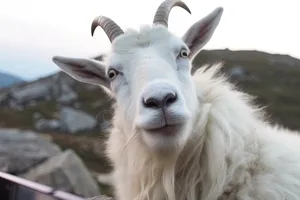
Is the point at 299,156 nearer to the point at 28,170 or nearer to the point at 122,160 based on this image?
the point at 122,160

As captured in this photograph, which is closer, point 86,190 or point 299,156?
point 299,156

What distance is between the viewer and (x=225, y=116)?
4617 millimetres

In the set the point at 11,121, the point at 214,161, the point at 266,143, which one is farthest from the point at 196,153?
the point at 11,121

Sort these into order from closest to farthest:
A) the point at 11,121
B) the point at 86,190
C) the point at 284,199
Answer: the point at 284,199, the point at 86,190, the point at 11,121

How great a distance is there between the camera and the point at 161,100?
13.5 feet

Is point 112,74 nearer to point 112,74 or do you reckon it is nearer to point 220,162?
point 112,74

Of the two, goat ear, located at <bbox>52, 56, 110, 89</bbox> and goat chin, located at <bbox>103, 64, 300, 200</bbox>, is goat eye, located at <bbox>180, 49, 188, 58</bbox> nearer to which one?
goat chin, located at <bbox>103, 64, 300, 200</bbox>

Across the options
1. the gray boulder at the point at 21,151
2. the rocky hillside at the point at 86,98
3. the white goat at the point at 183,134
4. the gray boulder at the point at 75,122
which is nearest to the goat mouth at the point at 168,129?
the white goat at the point at 183,134

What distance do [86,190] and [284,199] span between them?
1151 cm

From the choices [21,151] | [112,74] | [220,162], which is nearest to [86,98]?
[21,151]

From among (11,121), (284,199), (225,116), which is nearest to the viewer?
(284,199)

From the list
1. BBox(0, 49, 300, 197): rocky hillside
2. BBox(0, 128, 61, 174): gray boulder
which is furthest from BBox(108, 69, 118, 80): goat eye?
BBox(0, 49, 300, 197): rocky hillside

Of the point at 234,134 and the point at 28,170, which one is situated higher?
the point at 234,134

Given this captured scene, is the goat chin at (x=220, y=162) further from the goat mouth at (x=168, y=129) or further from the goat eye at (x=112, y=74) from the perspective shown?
the goat eye at (x=112, y=74)
